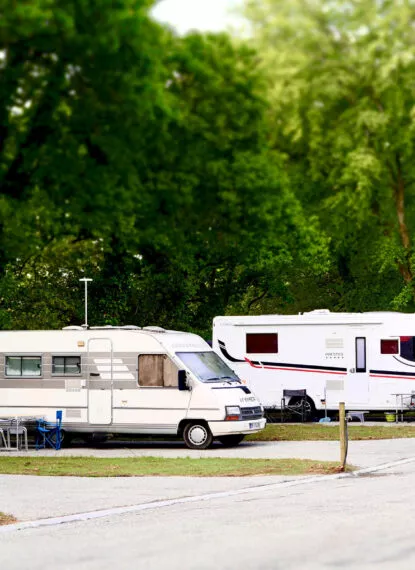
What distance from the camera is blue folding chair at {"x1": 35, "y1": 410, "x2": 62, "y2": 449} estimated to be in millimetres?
27016

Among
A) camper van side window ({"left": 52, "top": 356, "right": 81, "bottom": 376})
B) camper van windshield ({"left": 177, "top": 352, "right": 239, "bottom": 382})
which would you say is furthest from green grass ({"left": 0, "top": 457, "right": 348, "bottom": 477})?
camper van side window ({"left": 52, "top": 356, "right": 81, "bottom": 376})

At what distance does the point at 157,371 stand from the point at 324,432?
5.46m

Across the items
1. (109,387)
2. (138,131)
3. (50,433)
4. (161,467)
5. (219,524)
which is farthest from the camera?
(50,433)

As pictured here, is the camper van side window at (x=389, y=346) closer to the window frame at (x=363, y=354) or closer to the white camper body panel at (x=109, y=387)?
the window frame at (x=363, y=354)

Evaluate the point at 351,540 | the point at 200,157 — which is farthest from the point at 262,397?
the point at 200,157

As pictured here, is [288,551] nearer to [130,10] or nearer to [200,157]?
[200,157]

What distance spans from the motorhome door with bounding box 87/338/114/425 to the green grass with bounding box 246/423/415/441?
4.13 m

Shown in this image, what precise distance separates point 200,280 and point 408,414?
29.2ft

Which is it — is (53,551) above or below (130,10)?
below

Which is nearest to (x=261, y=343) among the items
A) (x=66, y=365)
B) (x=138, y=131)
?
(x=66, y=365)

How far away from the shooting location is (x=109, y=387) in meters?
27.3

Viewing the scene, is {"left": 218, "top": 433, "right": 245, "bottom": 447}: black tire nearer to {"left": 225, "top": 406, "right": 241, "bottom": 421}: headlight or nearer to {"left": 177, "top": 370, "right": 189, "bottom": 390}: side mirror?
{"left": 225, "top": 406, "right": 241, "bottom": 421}: headlight

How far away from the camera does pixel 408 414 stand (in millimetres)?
37906

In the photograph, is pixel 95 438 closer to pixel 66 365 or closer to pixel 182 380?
pixel 66 365
